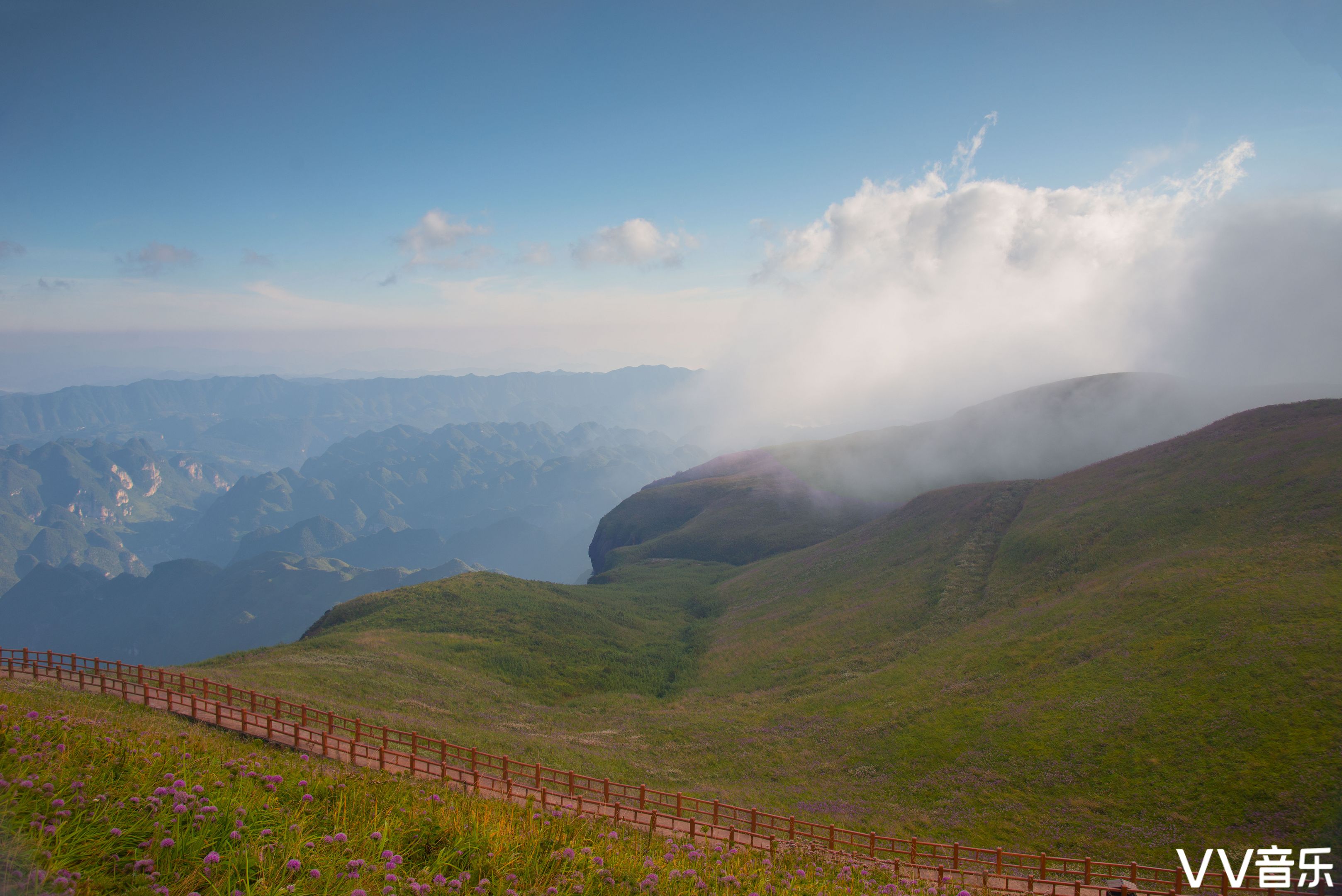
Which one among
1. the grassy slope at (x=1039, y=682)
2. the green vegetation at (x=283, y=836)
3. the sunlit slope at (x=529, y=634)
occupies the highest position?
the green vegetation at (x=283, y=836)

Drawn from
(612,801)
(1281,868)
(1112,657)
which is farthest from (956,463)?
(612,801)

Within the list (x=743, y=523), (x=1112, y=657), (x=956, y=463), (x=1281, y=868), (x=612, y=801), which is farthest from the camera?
(x=956, y=463)

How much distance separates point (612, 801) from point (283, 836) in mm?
25730

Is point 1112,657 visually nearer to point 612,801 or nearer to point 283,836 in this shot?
point 612,801

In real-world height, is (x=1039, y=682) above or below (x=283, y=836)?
below

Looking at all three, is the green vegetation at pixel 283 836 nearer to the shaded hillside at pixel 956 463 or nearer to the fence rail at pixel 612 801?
the fence rail at pixel 612 801

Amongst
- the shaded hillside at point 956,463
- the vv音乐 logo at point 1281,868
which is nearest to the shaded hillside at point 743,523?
the shaded hillside at point 956,463

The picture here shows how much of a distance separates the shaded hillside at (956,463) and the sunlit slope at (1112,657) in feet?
217

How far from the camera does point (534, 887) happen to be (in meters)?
12.6

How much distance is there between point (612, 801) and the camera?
113 ft

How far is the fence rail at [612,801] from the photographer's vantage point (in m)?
20.4

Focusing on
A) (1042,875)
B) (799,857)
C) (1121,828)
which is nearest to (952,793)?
(1121,828)

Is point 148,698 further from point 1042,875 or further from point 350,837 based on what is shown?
point 1042,875

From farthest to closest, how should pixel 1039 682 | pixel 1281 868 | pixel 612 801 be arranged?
pixel 1039 682, pixel 612 801, pixel 1281 868
